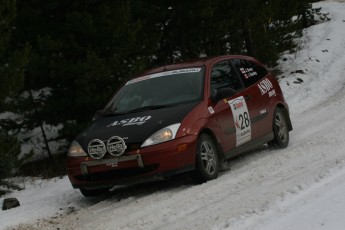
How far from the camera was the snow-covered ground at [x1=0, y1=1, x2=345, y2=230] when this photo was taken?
514 centimetres

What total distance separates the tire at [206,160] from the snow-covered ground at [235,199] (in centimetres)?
15

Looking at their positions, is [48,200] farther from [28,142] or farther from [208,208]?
[28,142]

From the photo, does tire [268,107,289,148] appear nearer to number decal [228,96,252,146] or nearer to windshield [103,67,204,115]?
number decal [228,96,252,146]

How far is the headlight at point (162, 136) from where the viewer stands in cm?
703

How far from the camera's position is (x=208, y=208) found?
19.4ft

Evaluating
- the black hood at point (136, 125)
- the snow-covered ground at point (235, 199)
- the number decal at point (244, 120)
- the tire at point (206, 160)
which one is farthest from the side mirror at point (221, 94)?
the snow-covered ground at point (235, 199)

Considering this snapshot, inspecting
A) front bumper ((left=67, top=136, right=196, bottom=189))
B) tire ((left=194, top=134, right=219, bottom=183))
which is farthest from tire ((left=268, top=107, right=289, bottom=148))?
front bumper ((left=67, top=136, right=196, bottom=189))

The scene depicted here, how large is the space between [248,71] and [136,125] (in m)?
2.85

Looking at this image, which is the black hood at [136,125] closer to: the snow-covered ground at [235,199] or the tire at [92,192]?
the tire at [92,192]

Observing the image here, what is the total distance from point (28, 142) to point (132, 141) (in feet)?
30.7

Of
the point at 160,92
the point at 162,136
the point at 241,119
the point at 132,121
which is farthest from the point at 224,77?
the point at 162,136

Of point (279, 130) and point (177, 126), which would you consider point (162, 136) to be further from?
point (279, 130)

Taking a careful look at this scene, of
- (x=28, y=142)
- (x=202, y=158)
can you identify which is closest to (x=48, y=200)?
(x=202, y=158)

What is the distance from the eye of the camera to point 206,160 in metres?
7.39
